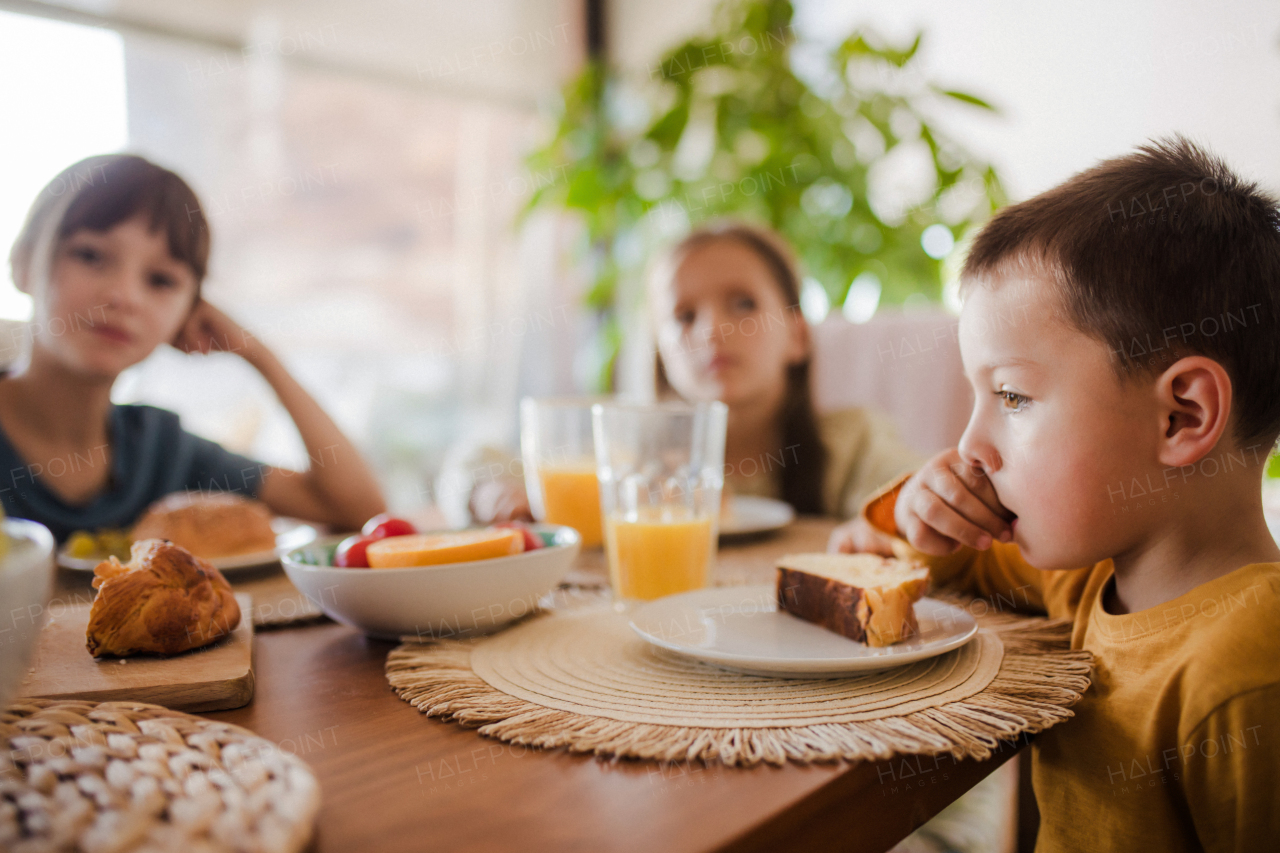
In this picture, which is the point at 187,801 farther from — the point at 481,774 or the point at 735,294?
the point at 735,294

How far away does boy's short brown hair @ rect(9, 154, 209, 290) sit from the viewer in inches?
41.6

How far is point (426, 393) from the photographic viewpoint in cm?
286

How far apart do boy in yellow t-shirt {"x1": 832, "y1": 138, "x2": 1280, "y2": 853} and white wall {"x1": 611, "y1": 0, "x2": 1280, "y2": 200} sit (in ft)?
4.43

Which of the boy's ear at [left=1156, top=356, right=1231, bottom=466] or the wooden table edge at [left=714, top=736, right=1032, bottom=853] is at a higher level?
the boy's ear at [left=1156, top=356, right=1231, bottom=466]

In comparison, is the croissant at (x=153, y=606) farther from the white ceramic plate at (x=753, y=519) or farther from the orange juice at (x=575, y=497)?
the white ceramic plate at (x=753, y=519)

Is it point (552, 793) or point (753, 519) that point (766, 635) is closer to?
point (552, 793)

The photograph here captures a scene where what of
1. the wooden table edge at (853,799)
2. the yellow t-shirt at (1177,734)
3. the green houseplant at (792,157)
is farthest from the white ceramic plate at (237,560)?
the green houseplant at (792,157)

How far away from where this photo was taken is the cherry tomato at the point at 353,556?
70cm

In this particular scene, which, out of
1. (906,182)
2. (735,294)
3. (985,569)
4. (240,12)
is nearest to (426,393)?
(240,12)

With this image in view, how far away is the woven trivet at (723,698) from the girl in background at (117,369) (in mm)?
725

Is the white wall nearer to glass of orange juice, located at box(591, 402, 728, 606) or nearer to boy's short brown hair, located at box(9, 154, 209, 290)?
glass of orange juice, located at box(591, 402, 728, 606)

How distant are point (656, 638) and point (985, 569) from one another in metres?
0.43

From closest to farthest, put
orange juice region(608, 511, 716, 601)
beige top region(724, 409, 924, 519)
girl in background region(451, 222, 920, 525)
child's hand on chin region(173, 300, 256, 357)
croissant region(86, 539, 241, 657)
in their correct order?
1. croissant region(86, 539, 241, 657)
2. orange juice region(608, 511, 716, 601)
3. child's hand on chin region(173, 300, 256, 357)
4. beige top region(724, 409, 924, 519)
5. girl in background region(451, 222, 920, 525)

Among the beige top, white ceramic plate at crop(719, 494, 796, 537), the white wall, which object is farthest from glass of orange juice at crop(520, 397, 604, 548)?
the white wall
